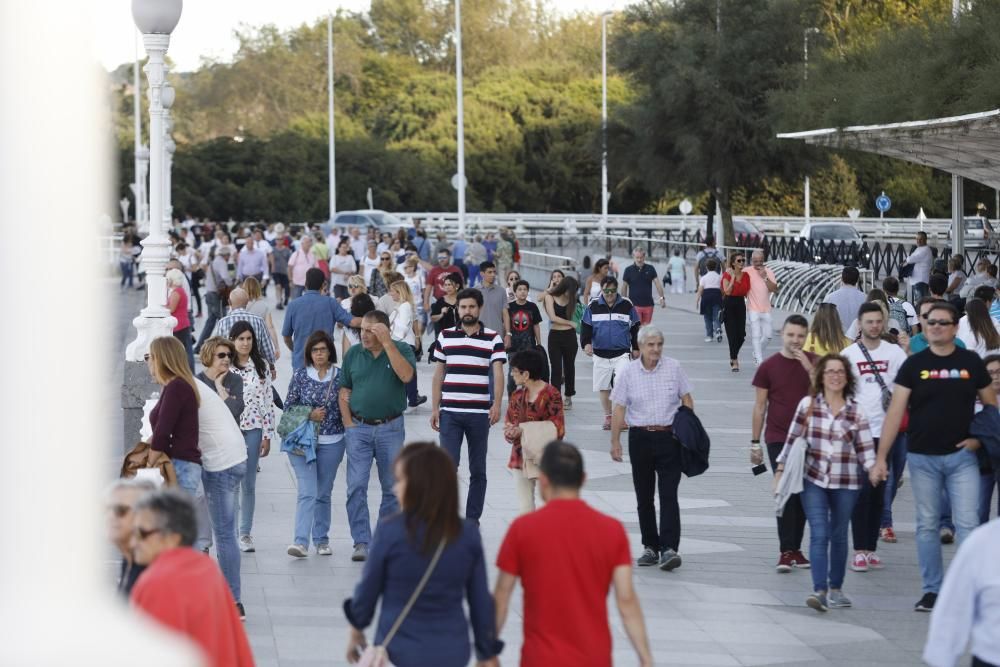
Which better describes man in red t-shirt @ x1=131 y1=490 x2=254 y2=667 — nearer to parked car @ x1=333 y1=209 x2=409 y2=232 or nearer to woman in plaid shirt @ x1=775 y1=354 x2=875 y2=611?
woman in plaid shirt @ x1=775 y1=354 x2=875 y2=611

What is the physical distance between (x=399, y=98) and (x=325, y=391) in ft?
232

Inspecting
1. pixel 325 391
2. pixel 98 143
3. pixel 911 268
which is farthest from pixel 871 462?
pixel 911 268

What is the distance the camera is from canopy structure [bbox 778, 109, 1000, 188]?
19.3m

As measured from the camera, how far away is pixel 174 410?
8258 mm

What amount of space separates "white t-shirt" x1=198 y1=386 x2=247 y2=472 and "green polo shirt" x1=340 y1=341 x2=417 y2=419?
4.96 ft

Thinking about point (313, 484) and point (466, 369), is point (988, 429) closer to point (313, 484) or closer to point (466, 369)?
point (466, 369)

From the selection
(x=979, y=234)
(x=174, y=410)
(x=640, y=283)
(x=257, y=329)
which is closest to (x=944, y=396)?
(x=174, y=410)

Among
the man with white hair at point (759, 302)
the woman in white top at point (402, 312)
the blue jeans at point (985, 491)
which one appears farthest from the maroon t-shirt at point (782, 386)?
the man with white hair at point (759, 302)

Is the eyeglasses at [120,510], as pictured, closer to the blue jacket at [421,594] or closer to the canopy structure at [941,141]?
the blue jacket at [421,594]

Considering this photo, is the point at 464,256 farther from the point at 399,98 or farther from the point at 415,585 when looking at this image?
the point at 399,98

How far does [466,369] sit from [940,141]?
1324cm

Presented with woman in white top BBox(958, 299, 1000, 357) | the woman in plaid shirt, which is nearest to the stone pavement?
the woman in plaid shirt

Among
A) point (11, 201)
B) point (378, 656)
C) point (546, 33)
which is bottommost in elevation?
point (378, 656)

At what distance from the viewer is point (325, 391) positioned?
34.0 feet
